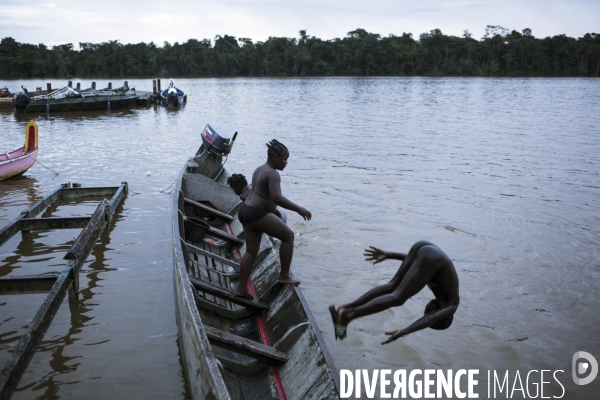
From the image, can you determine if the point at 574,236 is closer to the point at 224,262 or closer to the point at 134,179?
the point at 224,262

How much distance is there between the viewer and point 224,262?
6949 mm

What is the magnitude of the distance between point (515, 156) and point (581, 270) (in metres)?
11.3

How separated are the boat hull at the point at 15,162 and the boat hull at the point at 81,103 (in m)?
21.4

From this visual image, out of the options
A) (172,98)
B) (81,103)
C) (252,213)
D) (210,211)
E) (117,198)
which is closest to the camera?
(252,213)

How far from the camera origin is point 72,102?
1324 inches

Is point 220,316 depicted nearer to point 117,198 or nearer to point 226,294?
point 226,294

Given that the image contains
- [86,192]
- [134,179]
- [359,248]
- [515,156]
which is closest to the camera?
[359,248]

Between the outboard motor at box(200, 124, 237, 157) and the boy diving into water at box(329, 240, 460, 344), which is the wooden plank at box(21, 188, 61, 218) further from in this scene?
the boy diving into water at box(329, 240, 460, 344)

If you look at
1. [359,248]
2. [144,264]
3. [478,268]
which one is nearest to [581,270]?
[478,268]

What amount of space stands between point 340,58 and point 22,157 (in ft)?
337

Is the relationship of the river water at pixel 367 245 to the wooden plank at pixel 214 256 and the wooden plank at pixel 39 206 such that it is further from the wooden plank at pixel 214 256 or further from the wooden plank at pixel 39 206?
the wooden plank at pixel 214 256

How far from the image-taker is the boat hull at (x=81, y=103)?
33.1m

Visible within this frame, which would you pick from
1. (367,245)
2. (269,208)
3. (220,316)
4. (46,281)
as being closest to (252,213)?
(269,208)

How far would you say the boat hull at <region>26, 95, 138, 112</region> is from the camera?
33.1 metres
